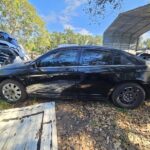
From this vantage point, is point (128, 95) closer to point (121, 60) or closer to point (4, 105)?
point (121, 60)

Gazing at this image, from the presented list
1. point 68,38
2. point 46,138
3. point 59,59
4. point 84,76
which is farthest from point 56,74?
point 68,38

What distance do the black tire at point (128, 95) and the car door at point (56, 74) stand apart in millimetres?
1062

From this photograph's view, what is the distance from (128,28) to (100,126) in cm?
2674

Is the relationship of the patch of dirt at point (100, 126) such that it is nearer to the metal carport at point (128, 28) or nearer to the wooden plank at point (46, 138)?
the wooden plank at point (46, 138)

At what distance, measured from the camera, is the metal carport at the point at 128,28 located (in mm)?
22355

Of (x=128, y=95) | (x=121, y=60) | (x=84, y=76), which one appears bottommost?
(x=128, y=95)

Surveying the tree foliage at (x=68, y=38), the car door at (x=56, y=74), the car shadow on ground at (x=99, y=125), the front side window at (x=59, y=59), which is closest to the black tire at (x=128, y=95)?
the car shadow on ground at (x=99, y=125)

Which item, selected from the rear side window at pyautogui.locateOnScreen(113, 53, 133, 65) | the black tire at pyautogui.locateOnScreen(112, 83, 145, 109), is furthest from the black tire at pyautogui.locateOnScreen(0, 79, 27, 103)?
the rear side window at pyautogui.locateOnScreen(113, 53, 133, 65)

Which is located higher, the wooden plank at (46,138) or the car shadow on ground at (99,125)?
the wooden plank at (46,138)

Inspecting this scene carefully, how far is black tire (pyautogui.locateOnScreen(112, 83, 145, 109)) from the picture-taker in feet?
20.8

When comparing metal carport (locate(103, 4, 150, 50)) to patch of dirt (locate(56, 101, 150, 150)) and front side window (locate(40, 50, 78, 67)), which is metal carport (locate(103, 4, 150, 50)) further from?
patch of dirt (locate(56, 101, 150, 150))

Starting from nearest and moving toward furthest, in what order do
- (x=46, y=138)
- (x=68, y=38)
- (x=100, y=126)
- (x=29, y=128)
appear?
(x=46, y=138)
(x=29, y=128)
(x=100, y=126)
(x=68, y=38)

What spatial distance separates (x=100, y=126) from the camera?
5.30 meters

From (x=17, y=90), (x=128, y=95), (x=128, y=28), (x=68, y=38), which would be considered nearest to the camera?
(x=128, y=95)
